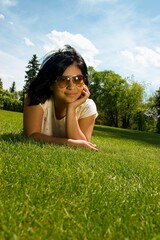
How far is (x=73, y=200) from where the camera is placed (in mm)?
2410

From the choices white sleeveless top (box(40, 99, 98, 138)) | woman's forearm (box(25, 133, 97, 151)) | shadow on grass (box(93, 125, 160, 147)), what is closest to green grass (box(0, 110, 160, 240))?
woman's forearm (box(25, 133, 97, 151))

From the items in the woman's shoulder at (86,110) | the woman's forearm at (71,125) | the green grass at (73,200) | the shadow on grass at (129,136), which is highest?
the woman's shoulder at (86,110)

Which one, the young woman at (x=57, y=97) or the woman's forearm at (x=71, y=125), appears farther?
the woman's forearm at (x=71, y=125)

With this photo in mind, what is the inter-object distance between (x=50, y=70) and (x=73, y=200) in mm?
3377

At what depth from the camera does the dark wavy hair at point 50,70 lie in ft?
17.9

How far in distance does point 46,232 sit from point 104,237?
0.29 meters

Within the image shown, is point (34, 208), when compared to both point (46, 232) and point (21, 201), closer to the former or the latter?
point (21, 201)

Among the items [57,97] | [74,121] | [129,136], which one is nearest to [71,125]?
[74,121]

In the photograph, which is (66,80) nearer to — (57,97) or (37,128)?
(57,97)

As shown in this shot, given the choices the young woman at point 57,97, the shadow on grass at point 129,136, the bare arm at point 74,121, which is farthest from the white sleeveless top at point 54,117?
the shadow on grass at point 129,136

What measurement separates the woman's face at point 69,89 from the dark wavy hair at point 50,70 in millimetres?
71

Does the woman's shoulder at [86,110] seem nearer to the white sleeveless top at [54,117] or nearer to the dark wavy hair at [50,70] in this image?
the white sleeveless top at [54,117]

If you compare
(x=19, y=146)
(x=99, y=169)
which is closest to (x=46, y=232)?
(x=99, y=169)

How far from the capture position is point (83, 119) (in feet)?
20.7
